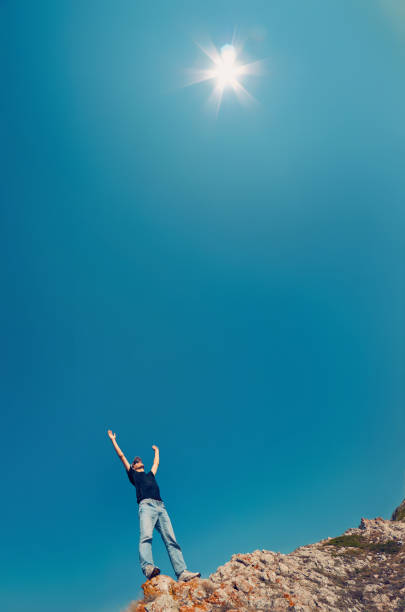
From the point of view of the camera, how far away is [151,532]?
952cm

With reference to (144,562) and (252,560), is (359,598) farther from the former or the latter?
(144,562)

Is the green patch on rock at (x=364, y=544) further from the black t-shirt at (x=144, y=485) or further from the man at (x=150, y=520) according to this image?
the black t-shirt at (x=144, y=485)

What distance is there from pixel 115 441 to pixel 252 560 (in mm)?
8160

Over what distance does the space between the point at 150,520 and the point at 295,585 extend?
5696 mm

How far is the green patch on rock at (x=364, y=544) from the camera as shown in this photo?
550 inches

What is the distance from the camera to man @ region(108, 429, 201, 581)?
9141 mm

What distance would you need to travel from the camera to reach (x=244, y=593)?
9039 mm

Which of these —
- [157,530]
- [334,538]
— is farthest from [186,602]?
[334,538]

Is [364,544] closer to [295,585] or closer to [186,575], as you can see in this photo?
[295,585]

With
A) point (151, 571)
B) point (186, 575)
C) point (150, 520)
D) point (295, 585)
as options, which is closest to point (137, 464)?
point (150, 520)

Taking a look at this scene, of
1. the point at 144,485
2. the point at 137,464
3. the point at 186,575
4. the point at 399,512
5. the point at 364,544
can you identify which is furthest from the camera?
the point at 399,512

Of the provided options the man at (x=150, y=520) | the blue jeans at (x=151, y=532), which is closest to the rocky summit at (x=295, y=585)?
the man at (x=150, y=520)

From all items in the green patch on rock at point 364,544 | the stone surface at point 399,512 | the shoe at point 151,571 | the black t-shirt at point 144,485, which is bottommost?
the stone surface at point 399,512

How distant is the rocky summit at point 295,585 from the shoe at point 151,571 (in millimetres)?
176
